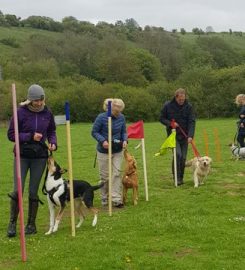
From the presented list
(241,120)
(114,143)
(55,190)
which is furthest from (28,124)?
(241,120)

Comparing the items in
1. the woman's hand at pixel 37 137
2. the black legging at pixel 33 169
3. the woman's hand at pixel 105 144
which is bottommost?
the black legging at pixel 33 169

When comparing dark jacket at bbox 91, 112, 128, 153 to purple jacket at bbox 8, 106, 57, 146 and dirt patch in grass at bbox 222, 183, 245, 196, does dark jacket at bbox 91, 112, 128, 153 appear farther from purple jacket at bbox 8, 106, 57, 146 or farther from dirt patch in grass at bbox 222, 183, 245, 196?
dirt patch in grass at bbox 222, 183, 245, 196

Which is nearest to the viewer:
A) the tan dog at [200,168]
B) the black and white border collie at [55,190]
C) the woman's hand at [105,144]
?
the black and white border collie at [55,190]

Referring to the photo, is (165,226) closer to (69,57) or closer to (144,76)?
(144,76)

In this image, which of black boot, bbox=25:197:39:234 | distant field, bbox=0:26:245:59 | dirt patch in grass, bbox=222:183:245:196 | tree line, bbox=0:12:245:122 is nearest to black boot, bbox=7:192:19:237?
black boot, bbox=25:197:39:234

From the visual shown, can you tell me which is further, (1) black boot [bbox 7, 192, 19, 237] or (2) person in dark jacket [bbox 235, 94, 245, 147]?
(2) person in dark jacket [bbox 235, 94, 245, 147]

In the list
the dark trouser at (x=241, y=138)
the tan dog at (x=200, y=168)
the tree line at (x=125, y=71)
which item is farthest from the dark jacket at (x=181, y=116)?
the tree line at (x=125, y=71)

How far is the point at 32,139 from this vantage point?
8.52 meters

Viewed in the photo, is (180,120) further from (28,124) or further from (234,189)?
(28,124)

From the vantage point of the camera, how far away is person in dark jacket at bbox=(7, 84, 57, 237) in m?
8.49

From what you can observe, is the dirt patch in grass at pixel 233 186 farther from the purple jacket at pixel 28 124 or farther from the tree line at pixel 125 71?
the tree line at pixel 125 71

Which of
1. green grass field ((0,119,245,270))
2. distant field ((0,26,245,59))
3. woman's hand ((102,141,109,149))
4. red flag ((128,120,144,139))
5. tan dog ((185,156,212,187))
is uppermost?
distant field ((0,26,245,59))

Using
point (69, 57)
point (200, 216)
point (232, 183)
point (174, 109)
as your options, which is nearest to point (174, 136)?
point (174, 109)

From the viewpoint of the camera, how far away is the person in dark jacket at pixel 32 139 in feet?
27.9
